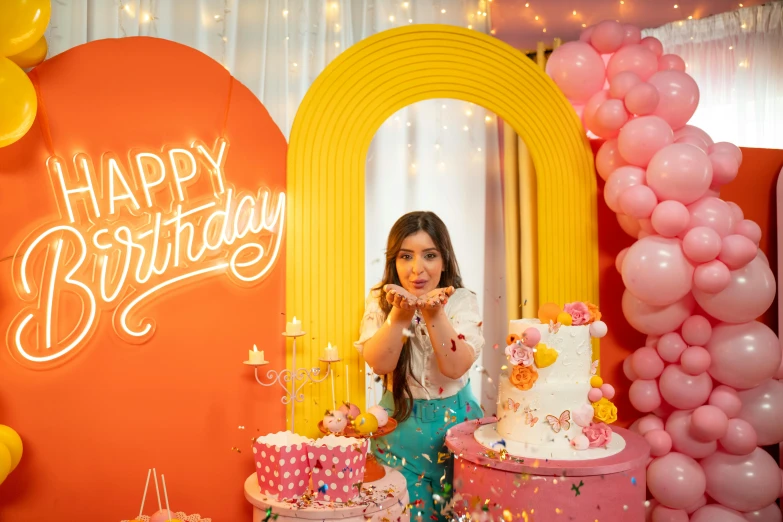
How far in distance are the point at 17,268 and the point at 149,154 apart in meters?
0.75

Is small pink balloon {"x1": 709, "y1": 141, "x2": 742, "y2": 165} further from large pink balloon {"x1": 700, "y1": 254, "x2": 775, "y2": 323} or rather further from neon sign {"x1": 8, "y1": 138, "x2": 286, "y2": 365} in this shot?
neon sign {"x1": 8, "y1": 138, "x2": 286, "y2": 365}

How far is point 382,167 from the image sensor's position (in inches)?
160

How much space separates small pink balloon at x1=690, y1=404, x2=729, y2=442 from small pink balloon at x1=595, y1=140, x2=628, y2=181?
1276mm

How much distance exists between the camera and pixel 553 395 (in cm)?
285

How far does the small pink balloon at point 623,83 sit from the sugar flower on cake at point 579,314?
130 cm

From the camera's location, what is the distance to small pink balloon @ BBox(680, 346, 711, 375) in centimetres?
354

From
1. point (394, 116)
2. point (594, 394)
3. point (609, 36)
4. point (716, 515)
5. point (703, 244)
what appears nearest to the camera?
point (594, 394)

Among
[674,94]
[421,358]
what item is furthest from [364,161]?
[674,94]

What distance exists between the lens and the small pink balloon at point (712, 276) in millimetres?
3365

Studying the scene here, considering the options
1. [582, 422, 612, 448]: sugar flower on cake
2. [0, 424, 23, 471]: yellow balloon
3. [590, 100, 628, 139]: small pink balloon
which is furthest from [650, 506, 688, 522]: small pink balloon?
[0, 424, 23, 471]: yellow balloon

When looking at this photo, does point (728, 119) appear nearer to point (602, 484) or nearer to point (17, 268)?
point (602, 484)

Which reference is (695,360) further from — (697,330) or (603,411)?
(603,411)

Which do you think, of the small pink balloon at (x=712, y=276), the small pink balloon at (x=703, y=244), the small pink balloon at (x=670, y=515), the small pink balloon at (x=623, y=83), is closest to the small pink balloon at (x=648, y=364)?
the small pink balloon at (x=712, y=276)

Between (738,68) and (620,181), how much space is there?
1.96 metres
